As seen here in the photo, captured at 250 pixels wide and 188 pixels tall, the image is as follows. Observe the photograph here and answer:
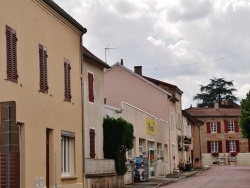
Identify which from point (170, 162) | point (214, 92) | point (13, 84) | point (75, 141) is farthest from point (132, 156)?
point (214, 92)

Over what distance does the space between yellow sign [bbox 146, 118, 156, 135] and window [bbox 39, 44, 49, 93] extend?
2046 cm

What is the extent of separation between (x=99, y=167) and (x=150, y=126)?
15.2 metres

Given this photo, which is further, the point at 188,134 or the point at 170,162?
the point at 188,134

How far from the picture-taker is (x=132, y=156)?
35.1 metres

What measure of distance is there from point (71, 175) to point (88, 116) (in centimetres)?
374

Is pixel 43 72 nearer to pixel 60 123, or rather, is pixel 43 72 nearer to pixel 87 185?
pixel 60 123

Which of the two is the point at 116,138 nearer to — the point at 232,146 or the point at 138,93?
the point at 138,93

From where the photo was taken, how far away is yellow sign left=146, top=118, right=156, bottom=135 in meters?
40.0

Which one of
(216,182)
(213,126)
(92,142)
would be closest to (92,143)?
(92,142)

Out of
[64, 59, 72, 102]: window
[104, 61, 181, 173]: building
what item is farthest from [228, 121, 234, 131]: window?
[64, 59, 72, 102]: window

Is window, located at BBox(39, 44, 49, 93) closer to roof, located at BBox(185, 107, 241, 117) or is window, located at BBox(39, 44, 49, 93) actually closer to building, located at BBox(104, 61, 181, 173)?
building, located at BBox(104, 61, 181, 173)

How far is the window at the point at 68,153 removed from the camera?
2223cm

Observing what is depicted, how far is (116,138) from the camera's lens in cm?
2845

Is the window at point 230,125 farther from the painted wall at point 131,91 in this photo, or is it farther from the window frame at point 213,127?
the painted wall at point 131,91
